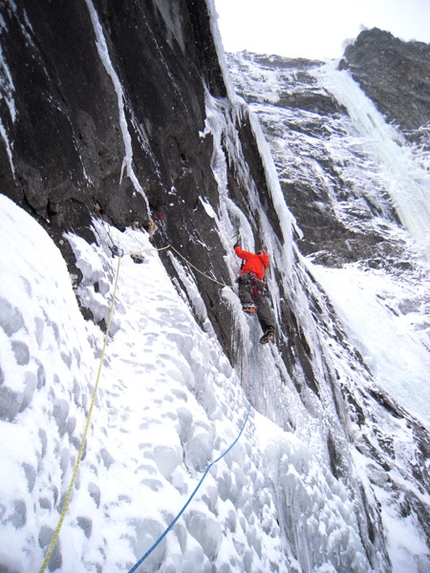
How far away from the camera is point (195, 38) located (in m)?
6.71

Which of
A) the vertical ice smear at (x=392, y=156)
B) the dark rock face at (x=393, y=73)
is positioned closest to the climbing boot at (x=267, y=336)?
the vertical ice smear at (x=392, y=156)

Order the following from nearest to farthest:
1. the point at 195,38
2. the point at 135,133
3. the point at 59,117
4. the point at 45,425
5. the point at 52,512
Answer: the point at 52,512
the point at 45,425
the point at 59,117
the point at 135,133
the point at 195,38

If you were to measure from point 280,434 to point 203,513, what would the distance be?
2439 millimetres

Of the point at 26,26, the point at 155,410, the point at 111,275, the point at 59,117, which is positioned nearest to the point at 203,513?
the point at 155,410

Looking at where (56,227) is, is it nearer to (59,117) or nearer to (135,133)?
(59,117)

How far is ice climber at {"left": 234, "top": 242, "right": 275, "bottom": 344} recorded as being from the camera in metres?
5.55

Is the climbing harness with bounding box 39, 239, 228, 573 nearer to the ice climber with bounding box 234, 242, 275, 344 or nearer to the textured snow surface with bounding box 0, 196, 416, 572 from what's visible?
the textured snow surface with bounding box 0, 196, 416, 572

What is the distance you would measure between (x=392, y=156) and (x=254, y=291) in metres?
31.5

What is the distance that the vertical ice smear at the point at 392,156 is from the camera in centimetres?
2722

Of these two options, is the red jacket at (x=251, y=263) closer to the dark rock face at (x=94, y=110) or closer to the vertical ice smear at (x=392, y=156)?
the dark rock face at (x=94, y=110)

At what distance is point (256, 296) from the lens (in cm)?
583

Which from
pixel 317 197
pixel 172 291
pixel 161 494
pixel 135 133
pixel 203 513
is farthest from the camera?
pixel 317 197

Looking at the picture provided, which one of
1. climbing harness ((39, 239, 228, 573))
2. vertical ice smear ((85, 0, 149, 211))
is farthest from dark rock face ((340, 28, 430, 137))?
climbing harness ((39, 239, 228, 573))

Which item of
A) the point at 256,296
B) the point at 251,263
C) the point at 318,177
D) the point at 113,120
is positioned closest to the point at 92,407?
the point at 113,120
